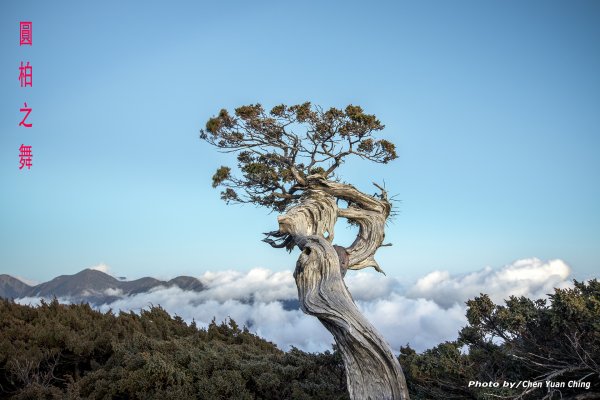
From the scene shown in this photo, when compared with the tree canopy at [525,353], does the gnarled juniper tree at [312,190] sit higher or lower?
Answer: higher

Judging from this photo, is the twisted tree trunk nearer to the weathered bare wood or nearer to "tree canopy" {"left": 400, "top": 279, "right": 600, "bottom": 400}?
the weathered bare wood

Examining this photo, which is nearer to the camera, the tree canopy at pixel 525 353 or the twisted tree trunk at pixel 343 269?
the tree canopy at pixel 525 353

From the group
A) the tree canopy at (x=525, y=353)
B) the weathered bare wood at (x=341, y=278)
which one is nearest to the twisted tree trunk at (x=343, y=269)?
the weathered bare wood at (x=341, y=278)

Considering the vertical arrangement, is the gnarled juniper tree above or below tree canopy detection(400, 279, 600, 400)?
above

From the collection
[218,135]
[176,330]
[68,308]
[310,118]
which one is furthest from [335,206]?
Answer: [68,308]

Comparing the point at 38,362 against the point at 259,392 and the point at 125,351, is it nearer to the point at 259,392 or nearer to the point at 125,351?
the point at 125,351

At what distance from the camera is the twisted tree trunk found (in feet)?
27.6

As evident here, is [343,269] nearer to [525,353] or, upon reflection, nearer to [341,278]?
[341,278]

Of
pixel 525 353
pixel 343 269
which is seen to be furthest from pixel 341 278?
pixel 525 353

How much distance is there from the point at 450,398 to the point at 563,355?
70.2 inches

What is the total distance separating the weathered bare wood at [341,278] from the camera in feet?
27.6

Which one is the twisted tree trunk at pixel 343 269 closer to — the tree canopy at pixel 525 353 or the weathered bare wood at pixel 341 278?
the weathered bare wood at pixel 341 278

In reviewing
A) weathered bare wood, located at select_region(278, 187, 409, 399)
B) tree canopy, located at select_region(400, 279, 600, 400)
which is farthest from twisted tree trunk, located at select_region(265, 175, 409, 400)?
tree canopy, located at select_region(400, 279, 600, 400)

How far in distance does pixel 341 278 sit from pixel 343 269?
135 centimetres
